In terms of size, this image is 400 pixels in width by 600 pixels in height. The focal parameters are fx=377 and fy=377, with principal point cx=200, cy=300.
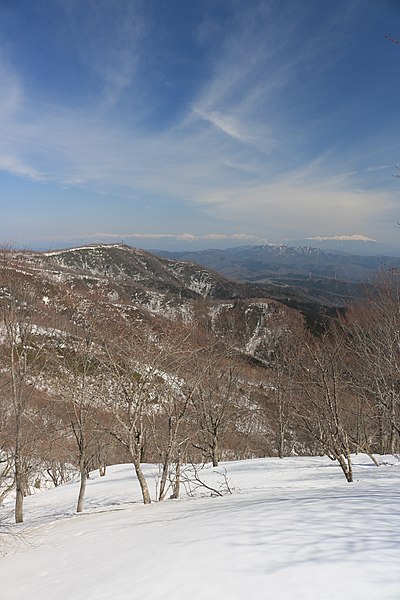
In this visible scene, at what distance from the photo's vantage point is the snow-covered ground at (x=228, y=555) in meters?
3.65

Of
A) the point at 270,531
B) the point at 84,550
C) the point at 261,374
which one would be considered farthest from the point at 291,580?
the point at 261,374

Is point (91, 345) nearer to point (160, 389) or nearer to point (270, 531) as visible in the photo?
point (160, 389)

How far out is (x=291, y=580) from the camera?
12.0 ft

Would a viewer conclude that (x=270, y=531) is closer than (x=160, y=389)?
Yes

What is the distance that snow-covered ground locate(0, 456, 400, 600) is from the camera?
12.0 feet

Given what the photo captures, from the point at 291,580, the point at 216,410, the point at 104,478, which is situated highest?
the point at 291,580

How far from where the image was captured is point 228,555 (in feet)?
14.8

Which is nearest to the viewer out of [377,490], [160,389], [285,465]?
[377,490]

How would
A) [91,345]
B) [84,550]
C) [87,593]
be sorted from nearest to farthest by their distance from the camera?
[87,593] < [84,550] < [91,345]

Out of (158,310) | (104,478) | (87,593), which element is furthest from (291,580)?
→ (158,310)

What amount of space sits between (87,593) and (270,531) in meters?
2.38

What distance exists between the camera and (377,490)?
7.55 meters

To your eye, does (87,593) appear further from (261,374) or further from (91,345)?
(261,374)

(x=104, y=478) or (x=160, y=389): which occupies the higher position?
(x=160, y=389)
